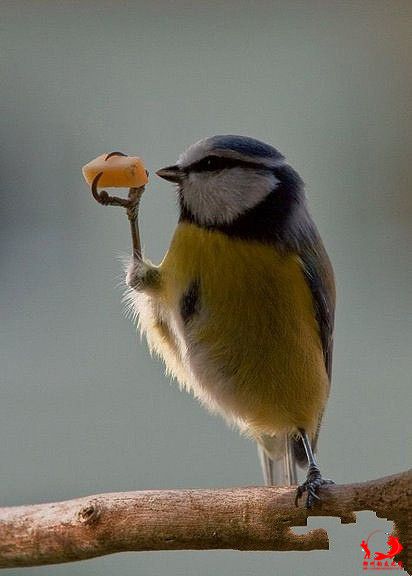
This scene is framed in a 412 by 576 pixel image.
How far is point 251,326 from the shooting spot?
1.48m

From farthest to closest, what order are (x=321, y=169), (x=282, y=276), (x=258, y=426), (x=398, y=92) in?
(x=398, y=92)
(x=321, y=169)
(x=258, y=426)
(x=282, y=276)

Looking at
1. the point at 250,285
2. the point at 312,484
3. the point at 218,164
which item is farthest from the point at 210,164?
the point at 312,484

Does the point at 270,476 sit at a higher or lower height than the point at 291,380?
lower

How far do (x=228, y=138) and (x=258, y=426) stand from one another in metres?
0.48

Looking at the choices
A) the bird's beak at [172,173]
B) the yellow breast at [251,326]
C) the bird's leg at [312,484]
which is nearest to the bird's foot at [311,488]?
the bird's leg at [312,484]

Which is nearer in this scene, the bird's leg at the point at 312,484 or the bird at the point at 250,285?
the bird's leg at the point at 312,484

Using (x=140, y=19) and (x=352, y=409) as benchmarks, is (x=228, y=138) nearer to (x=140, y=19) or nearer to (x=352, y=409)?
(x=352, y=409)

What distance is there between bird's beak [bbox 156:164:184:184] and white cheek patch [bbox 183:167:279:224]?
20 millimetres

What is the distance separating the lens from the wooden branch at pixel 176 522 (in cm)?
127

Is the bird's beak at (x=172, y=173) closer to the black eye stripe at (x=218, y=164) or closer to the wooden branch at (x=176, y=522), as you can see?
the black eye stripe at (x=218, y=164)

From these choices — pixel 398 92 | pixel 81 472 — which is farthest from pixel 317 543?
pixel 398 92

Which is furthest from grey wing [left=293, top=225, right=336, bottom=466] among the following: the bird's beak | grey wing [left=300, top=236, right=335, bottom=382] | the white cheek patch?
the bird's beak

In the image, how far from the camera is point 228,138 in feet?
4.90

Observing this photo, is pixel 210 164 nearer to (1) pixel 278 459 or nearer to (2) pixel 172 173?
(2) pixel 172 173
